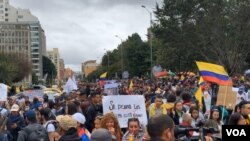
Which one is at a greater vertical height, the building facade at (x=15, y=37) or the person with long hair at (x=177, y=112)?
the building facade at (x=15, y=37)

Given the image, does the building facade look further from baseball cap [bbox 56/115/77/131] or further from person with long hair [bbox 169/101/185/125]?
baseball cap [bbox 56/115/77/131]

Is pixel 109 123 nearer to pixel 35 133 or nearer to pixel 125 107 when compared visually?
pixel 35 133

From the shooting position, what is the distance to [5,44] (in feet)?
631

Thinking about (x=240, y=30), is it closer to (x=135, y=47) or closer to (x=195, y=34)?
(x=195, y=34)

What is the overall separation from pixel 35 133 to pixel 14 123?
2971 mm

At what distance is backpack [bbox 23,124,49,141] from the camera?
334 inches

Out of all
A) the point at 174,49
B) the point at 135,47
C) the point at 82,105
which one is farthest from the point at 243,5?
the point at 135,47

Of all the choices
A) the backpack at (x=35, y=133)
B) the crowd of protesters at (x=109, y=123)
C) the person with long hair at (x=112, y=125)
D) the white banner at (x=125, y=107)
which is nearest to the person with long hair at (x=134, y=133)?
the crowd of protesters at (x=109, y=123)

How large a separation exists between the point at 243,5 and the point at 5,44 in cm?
16005

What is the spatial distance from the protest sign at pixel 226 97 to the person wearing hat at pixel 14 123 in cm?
387

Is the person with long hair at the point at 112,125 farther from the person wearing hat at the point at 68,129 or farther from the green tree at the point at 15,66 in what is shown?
the green tree at the point at 15,66

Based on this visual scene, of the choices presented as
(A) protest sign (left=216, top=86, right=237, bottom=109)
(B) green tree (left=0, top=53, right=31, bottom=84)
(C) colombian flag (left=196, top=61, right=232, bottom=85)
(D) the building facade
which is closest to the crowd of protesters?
(A) protest sign (left=216, top=86, right=237, bottom=109)

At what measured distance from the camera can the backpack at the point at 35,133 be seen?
8477mm

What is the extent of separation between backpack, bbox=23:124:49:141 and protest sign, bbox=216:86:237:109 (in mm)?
3378
